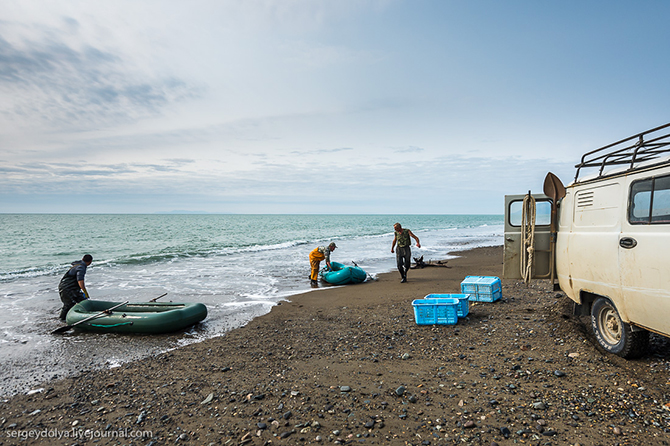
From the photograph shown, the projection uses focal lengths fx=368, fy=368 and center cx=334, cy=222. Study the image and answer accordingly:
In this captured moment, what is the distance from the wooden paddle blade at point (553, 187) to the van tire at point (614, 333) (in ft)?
6.14

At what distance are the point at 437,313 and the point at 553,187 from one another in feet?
10.9

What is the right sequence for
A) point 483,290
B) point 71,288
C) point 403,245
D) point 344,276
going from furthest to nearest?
point 344,276
point 403,245
point 71,288
point 483,290

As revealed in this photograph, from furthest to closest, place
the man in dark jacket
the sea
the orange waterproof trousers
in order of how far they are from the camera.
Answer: the orange waterproof trousers, the man in dark jacket, the sea

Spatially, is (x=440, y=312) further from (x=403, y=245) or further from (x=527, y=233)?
(x=403, y=245)

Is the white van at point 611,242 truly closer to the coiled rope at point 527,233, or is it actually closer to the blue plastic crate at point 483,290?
the coiled rope at point 527,233

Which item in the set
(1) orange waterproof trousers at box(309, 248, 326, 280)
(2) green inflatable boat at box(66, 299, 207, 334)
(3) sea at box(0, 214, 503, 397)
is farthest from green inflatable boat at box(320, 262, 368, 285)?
(2) green inflatable boat at box(66, 299, 207, 334)

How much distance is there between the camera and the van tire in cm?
507

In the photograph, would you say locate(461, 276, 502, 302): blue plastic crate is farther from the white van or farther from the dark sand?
the white van

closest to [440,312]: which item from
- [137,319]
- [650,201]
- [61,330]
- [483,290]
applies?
[483,290]

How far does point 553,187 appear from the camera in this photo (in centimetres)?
659

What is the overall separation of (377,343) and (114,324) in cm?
646

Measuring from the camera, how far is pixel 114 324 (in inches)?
352

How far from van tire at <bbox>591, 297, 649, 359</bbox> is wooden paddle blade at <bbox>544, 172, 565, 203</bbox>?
1872 millimetres

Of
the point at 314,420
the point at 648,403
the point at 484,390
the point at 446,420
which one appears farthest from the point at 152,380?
the point at 648,403
